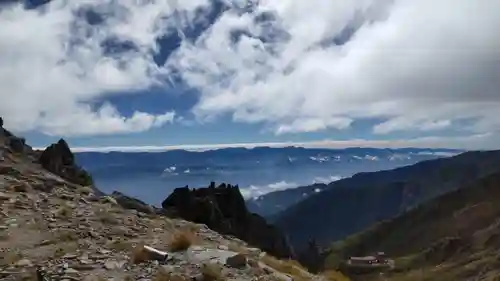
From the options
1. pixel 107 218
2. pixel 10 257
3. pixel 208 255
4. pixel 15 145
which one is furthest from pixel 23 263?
pixel 15 145

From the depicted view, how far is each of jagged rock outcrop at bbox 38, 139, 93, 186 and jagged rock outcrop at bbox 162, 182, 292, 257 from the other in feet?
89.7

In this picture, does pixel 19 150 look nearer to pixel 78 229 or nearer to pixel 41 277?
pixel 78 229

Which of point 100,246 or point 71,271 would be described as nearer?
point 71,271

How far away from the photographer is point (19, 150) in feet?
116

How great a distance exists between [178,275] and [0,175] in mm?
16256

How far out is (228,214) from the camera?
121 meters

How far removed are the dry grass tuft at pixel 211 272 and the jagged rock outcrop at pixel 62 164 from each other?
2444cm

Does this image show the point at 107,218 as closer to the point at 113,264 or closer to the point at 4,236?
the point at 4,236

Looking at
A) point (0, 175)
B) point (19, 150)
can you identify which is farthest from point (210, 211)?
point (0, 175)

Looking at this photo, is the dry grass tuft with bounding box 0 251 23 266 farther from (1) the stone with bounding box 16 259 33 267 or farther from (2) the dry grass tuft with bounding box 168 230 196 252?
(2) the dry grass tuft with bounding box 168 230 196 252

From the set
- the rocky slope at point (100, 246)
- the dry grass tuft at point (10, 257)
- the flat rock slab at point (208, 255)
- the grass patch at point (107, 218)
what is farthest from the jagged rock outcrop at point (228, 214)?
the dry grass tuft at point (10, 257)

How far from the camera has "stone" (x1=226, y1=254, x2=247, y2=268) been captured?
1405 centimetres

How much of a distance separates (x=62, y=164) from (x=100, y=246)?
31.3 metres

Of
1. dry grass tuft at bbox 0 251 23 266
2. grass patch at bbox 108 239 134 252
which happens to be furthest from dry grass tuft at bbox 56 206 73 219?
dry grass tuft at bbox 0 251 23 266
